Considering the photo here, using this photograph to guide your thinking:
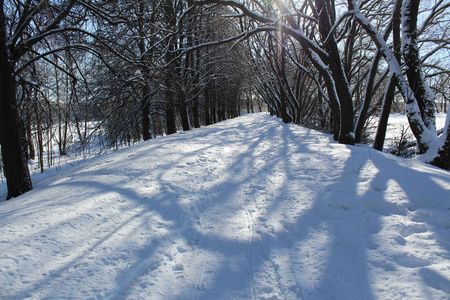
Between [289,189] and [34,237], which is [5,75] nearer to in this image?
[34,237]

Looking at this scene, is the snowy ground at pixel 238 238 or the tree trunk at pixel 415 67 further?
the tree trunk at pixel 415 67

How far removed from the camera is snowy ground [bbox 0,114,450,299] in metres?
1.88

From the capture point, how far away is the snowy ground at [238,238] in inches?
73.8

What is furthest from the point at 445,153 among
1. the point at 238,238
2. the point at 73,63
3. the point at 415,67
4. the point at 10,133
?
the point at 73,63

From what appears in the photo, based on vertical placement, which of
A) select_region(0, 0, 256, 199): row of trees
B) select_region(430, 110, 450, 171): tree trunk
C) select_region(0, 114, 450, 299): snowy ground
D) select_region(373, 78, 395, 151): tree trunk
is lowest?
select_region(0, 114, 450, 299): snowy ground

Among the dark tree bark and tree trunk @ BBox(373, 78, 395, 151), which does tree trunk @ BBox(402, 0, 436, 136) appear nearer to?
tree trunk @ BBox(373, 78, 395, 151)

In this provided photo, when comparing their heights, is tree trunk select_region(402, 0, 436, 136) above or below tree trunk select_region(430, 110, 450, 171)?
above

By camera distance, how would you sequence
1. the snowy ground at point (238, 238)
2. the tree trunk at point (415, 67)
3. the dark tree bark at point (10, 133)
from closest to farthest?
the snowy ground at point (238, 238)
the tree trunk at point (415, 67)
the dark tree bark at point (10, 133)

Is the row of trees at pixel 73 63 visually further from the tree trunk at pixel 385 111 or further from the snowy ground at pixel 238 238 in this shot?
the tree trunk at pixel 385 111

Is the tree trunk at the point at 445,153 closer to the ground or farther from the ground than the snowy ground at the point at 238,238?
farther from the ground

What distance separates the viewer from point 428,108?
4.73 metres

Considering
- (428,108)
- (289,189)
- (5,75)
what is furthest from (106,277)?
(428,108)

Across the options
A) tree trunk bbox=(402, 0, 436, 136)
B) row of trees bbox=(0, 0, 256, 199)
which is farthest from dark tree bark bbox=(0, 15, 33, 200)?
tree trunk bbox=(402, 0, 436, 136)

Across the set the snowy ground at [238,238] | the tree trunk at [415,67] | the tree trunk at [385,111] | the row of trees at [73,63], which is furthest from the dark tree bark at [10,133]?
the tree trunk at [385,111]
